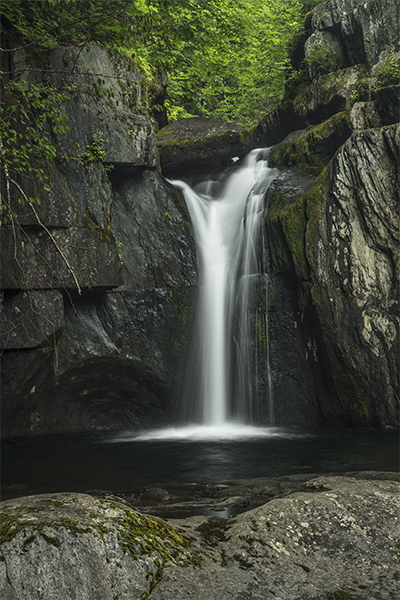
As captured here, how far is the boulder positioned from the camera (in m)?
12.2

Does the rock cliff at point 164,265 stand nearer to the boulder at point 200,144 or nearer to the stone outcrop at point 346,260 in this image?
the stone outcrop at point 346,260

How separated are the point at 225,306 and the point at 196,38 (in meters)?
5.38

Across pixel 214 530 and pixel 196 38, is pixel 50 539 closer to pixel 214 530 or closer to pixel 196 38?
pixel 214 530

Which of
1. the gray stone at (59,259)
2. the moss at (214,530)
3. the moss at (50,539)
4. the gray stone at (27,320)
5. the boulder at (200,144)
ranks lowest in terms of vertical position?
the moss at (214,530)

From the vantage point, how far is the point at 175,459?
701 centimetres

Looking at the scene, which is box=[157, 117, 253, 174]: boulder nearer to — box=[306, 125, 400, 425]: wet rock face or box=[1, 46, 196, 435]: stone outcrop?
box=[1, 46, 196, 435]: stone outcrop

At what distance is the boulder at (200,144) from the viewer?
12.2 m

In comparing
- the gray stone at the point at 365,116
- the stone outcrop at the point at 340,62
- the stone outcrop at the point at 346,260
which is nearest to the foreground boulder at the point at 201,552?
the stone outcrop at the point at 346,260

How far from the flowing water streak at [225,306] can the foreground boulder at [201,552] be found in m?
6.72

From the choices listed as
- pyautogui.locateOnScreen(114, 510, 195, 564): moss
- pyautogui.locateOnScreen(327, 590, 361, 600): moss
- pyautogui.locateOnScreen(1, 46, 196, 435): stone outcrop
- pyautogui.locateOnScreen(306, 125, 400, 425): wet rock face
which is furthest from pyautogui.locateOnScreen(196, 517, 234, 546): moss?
pyautogui.locateOnScreen(306, 125, 400, 425): wet rock face

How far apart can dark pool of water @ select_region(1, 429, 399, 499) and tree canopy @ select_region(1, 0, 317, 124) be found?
5930 mm

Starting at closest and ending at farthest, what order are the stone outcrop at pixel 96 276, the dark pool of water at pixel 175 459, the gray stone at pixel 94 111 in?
the dark pool of water at pixel 175 459 < the stone outcrop at pixel 96 276 < the gray stone at pixel 94 111

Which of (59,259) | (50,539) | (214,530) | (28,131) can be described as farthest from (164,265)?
(50,539)

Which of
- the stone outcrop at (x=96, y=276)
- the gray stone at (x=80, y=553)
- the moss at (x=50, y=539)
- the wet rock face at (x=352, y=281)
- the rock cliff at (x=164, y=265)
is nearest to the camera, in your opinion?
the gray stone at (x=80, y=553)
